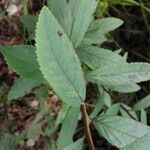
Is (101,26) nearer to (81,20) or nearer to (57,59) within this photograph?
(81,20)

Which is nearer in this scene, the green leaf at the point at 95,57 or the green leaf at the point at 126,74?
the green leaf at the point at 126,74

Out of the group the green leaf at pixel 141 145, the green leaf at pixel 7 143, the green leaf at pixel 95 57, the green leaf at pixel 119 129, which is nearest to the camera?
the green leaf at pixel 141 145

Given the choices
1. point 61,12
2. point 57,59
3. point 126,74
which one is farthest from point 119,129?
point 61,12

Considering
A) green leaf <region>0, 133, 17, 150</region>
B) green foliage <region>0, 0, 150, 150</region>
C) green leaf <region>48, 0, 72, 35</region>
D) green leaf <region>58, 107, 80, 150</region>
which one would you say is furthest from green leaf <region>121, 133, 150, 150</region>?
green leaf <region>0, 133, 17, 150</region>

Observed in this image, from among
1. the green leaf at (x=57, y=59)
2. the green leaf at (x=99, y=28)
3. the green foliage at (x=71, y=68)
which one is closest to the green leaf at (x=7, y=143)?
the green foliage at (x=71, y=68)

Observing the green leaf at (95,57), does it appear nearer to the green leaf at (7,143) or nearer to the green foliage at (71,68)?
the green foliage at (71,68)

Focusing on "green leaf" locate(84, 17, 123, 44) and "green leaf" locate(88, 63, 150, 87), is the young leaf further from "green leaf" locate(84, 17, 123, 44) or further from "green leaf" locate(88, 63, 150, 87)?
"green leaf" locate(88, 63, 150, 87)
